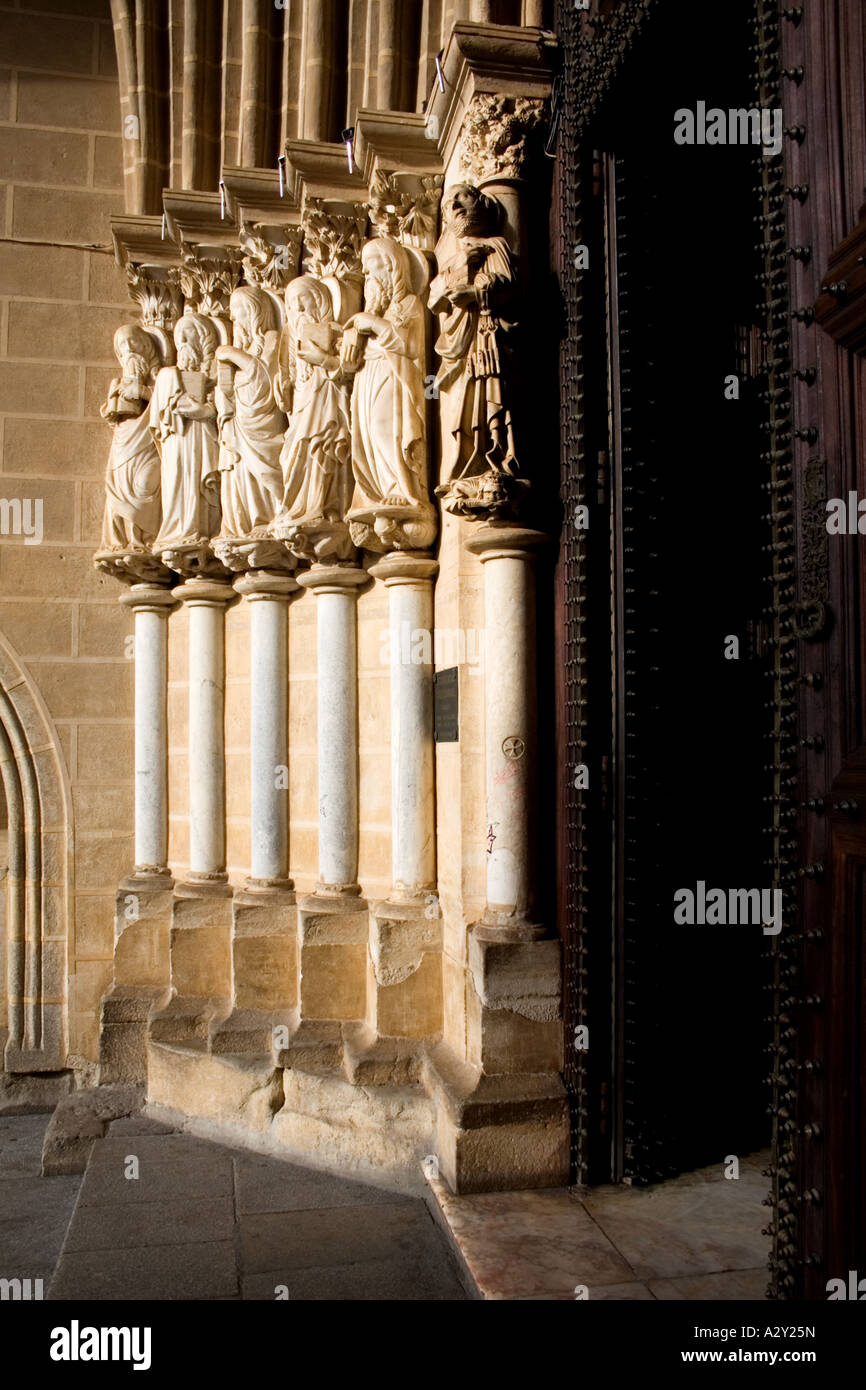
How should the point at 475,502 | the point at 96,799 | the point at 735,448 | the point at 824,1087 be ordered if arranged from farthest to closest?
the point at 96,799 < the point at 735,448 < the point at 475,502 < the point at 824,1087

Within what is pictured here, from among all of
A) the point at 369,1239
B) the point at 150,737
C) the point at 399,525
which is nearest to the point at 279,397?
the point at 399,525

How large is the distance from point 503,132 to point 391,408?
3.05ft

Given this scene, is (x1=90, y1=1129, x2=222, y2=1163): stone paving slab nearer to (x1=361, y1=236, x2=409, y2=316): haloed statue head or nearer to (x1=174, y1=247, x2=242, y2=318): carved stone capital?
(x1=361, y1=236, x2=409, y2=316): haloed statue head

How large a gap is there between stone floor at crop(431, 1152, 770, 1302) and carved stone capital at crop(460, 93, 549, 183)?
10.3 ft

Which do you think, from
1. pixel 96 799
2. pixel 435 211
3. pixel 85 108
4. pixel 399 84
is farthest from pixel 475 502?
pixel 85 108

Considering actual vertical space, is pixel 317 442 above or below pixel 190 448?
below

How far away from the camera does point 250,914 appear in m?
4.49

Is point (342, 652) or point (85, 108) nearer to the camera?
point (342, 652)

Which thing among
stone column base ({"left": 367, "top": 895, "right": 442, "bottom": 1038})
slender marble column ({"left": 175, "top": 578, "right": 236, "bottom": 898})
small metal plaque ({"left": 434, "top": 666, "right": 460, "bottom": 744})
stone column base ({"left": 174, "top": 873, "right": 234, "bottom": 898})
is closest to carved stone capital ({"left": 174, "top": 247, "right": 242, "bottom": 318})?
slender marble column ({"left": 175, "top": 578, "right": 236, "bottom": 898})

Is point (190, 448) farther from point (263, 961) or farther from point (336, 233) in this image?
point (263, 961)

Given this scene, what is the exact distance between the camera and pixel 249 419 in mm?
4477

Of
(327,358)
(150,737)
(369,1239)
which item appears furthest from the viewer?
(150,737)
